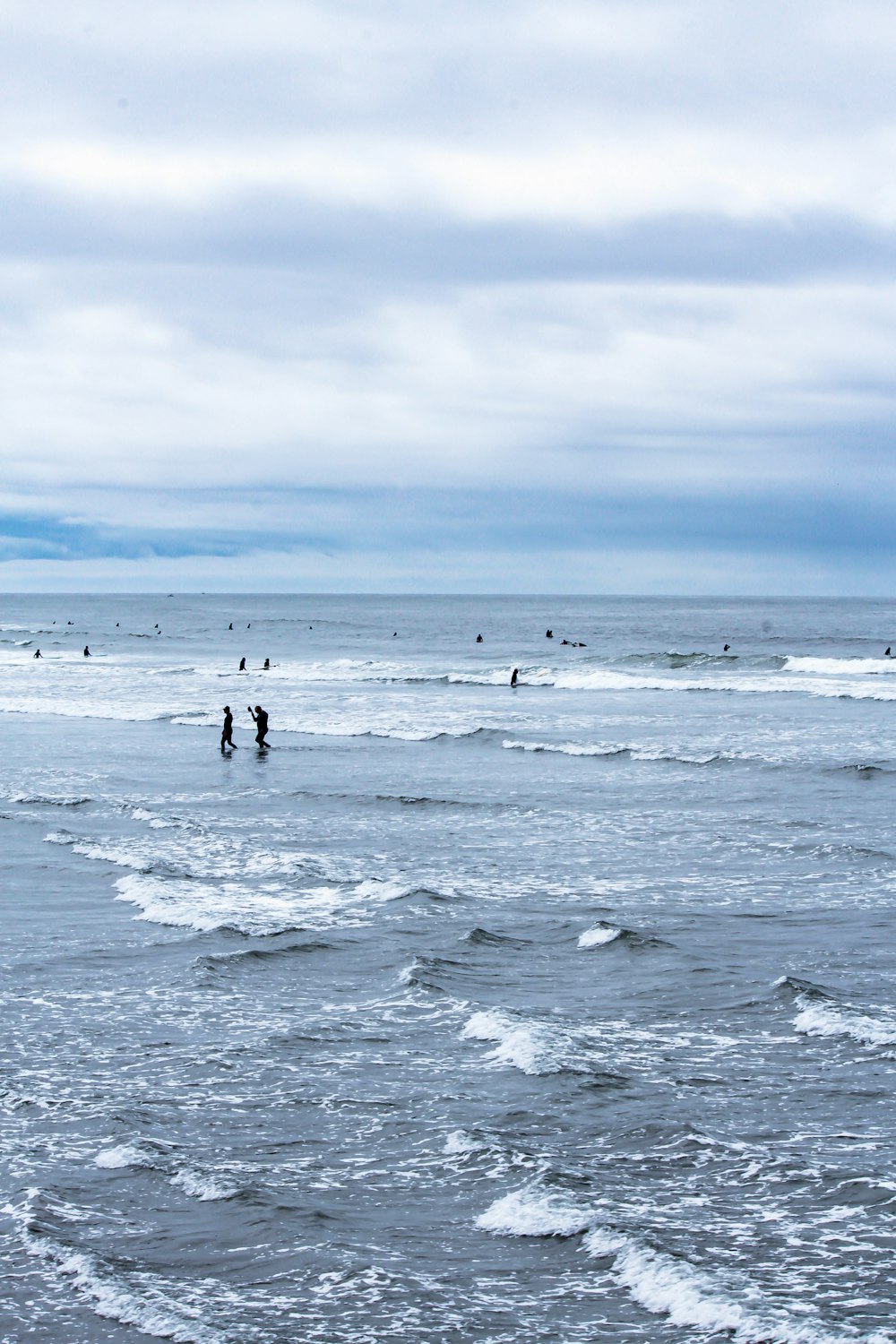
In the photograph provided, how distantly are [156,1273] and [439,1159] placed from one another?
2342 millimetres

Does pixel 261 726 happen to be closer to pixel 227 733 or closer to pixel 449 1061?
pixel 227 733

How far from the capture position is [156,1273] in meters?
7.69

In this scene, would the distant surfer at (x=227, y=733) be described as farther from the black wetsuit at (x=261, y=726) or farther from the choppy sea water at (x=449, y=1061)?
the choppy sea water at (x=449, y=1061)

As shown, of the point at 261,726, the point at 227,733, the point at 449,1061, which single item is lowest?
the point at 449,1061

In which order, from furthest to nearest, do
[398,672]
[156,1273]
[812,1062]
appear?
[398,672] < [812,1062] < [156,1273]

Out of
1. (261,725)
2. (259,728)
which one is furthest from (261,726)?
(259,728)

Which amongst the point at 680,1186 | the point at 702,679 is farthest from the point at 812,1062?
the point at 702,679

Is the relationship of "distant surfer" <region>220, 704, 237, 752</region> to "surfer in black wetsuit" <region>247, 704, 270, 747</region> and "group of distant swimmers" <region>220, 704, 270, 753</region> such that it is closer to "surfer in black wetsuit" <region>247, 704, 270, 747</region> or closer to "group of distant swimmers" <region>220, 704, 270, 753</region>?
"group of distant swimmers" <region>220, 704, 270, 753</region>

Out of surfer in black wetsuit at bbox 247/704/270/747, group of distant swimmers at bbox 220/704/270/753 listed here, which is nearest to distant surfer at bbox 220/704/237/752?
group of distant swimmers at bbox 220/704/270/753

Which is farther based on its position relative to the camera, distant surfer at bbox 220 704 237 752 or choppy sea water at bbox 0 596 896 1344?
distant surfer at bbox 220 704 237 752

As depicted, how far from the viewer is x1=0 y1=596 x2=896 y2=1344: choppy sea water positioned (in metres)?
7.57

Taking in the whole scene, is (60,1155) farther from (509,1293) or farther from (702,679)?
(702,679)

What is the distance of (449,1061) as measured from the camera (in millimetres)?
11367

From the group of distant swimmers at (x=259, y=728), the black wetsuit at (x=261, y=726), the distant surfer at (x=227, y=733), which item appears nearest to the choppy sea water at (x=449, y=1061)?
the distant surfer at (x=227, y=733)
